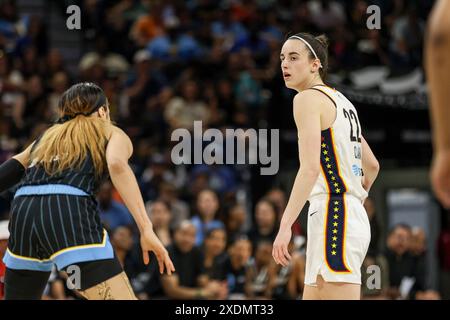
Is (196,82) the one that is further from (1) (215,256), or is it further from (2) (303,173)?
(2) (303,173)

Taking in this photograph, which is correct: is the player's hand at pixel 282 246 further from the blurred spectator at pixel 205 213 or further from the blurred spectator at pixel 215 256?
the blurred spectator at pixel 205 213

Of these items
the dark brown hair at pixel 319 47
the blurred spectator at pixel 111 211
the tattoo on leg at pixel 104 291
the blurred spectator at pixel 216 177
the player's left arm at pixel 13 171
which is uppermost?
the dark brown hair at pixel 319 47

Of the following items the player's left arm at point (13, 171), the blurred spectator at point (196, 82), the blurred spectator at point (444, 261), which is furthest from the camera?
the blurred spectator at point (444, 261)

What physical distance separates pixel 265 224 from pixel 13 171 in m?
4.68

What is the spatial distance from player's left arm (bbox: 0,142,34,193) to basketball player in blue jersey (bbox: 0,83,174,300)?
4.2 inches

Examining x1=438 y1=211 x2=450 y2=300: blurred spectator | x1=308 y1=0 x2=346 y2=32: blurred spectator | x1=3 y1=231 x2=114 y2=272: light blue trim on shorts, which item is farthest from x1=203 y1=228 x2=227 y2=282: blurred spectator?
x1=308 y1=0 x2=346 y2=32: blurred spectator

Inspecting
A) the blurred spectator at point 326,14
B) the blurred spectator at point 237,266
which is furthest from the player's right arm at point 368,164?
the blurred spectator at point 326,14

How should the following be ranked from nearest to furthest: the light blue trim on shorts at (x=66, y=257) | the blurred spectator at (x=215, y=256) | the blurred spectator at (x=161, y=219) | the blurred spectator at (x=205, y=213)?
the light blue trim on shorts at (x=66, y=257), the blurred spectator at (x=215, y=256), the blurred spectator at (x=161, y=219), the blurred spectator at (x=205, y=213)

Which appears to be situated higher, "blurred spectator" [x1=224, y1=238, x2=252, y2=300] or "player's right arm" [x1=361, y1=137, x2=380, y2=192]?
"player's right arm" [x1=361, y1=137, x2=380, y2=192]

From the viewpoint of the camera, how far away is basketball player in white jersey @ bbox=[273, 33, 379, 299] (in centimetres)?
461

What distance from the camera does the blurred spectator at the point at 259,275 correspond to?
911 cm

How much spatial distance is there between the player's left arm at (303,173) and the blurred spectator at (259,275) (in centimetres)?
456

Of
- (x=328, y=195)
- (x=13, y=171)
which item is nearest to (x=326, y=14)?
(x=13, y=171)

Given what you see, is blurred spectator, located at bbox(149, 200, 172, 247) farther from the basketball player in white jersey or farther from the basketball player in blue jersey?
the basketball player in white jersey
